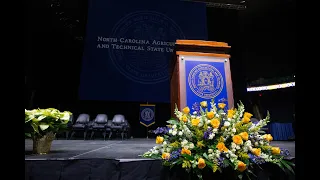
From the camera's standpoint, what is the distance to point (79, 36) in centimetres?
818

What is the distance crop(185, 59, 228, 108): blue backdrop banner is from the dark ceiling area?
17.3ft

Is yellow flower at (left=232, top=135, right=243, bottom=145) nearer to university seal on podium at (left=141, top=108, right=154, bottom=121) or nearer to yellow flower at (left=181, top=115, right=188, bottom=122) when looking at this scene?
yellow flower at (left=181, top=115, right=188, bottom=122)

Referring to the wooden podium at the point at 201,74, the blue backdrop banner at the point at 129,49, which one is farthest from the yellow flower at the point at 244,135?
the blue backdrop banner at the point at 129,49

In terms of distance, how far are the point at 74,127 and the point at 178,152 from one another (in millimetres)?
5212

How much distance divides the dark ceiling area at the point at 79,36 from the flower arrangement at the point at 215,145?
231 inches

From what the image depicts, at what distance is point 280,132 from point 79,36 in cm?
660

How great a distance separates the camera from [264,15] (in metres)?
7.12

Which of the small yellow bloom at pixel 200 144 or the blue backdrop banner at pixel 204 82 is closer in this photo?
the small yellow bloom at pixel 200 144

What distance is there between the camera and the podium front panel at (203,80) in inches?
69.9

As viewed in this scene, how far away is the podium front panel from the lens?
1.77 m

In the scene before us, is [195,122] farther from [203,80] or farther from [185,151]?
[203,80]

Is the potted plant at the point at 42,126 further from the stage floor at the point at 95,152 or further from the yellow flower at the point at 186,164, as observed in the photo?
the yellow flower at the point at 186,164
